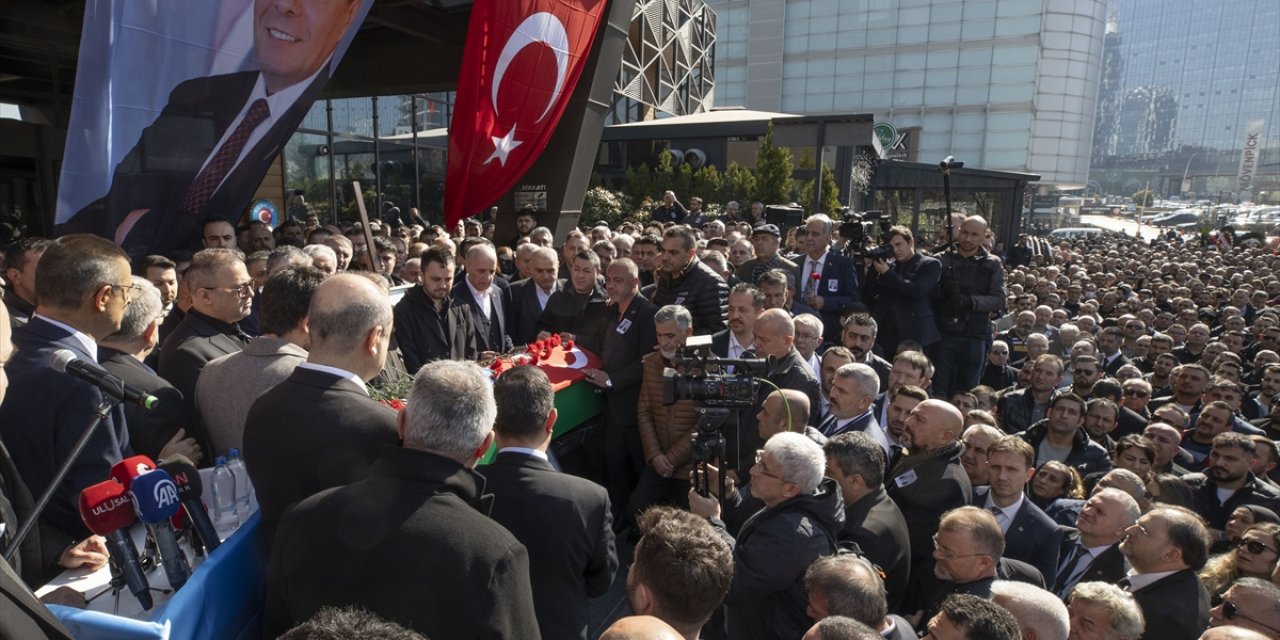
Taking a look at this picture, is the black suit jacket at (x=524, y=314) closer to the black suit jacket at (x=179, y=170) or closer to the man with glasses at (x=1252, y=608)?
the black suit jacket at (x=179, y=170)

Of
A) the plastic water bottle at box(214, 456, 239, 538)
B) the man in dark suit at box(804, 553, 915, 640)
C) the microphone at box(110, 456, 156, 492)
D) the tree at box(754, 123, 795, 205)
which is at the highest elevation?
the tree at box(754, 123, 795, 205)

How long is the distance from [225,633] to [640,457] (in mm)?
3229

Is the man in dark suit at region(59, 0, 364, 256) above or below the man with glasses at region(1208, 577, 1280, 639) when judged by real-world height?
above

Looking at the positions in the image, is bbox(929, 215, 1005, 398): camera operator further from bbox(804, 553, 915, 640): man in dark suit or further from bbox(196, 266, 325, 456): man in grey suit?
bbox(196, 266, 325, 456): man in grey suit

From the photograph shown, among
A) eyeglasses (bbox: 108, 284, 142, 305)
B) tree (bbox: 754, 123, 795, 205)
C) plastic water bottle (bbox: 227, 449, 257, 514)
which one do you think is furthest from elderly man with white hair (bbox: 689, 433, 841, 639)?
tree (bbox: 754, 123, 795, 205)

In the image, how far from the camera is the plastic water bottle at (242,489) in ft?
9.08

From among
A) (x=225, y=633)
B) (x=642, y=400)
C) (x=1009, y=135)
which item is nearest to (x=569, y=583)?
(x=225, y=633)

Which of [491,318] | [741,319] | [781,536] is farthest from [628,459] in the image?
[781,536]

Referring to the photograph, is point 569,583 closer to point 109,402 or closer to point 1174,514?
point 109,402

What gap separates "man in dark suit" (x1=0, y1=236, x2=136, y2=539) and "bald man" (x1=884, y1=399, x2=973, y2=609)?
3.57m

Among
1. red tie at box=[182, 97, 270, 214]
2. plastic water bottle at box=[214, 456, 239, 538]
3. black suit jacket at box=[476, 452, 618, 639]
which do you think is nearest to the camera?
black suit jacket at box=[476, 452, 618, 639]

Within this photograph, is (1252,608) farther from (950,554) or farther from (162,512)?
(162,512)

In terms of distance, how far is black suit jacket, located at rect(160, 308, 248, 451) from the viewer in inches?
120

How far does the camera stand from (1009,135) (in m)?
55.5
